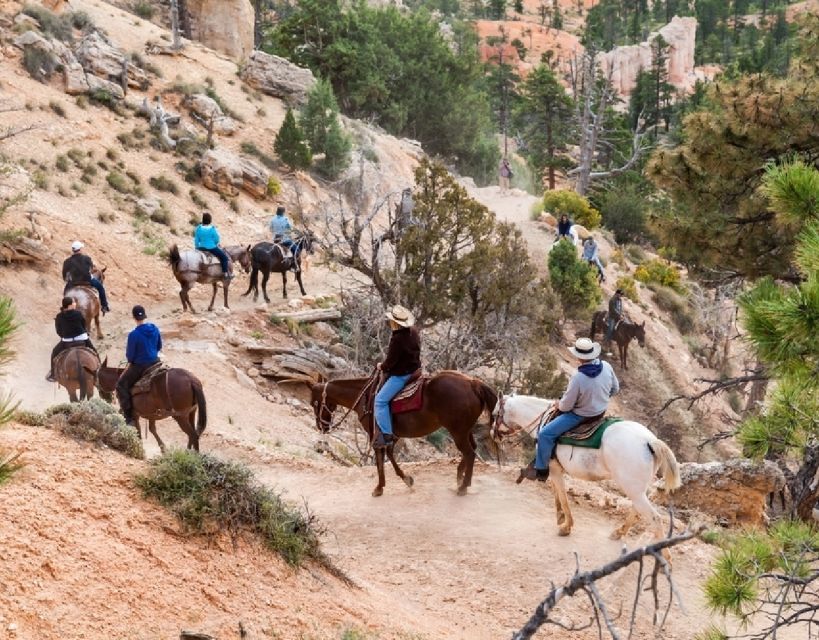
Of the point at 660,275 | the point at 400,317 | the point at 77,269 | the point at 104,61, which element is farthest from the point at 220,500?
the point at 660,275

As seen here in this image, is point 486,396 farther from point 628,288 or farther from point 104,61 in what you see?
point 104,61

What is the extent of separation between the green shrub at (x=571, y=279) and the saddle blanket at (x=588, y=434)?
18969 millimetres

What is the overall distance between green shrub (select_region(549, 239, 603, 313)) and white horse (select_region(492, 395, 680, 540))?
18530mm

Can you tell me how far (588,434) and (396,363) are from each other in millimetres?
2760

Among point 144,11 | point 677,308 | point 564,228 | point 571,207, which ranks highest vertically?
point 144,11

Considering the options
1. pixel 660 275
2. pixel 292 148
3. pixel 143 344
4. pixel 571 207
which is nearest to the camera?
pixel 143 344

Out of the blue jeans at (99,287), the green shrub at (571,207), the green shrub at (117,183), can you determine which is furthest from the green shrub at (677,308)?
the blue jeans at (99,287)

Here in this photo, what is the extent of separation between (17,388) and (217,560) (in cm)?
1042

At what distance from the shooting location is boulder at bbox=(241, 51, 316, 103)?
41.5m

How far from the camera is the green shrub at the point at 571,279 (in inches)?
A: 1123

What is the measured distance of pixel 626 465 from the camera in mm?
9406

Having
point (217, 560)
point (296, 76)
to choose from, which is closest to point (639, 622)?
point (217, 560)

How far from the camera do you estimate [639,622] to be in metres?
9.04

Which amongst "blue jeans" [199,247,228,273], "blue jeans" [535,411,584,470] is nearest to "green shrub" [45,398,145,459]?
"blue jeans" [535,411,584,470]
